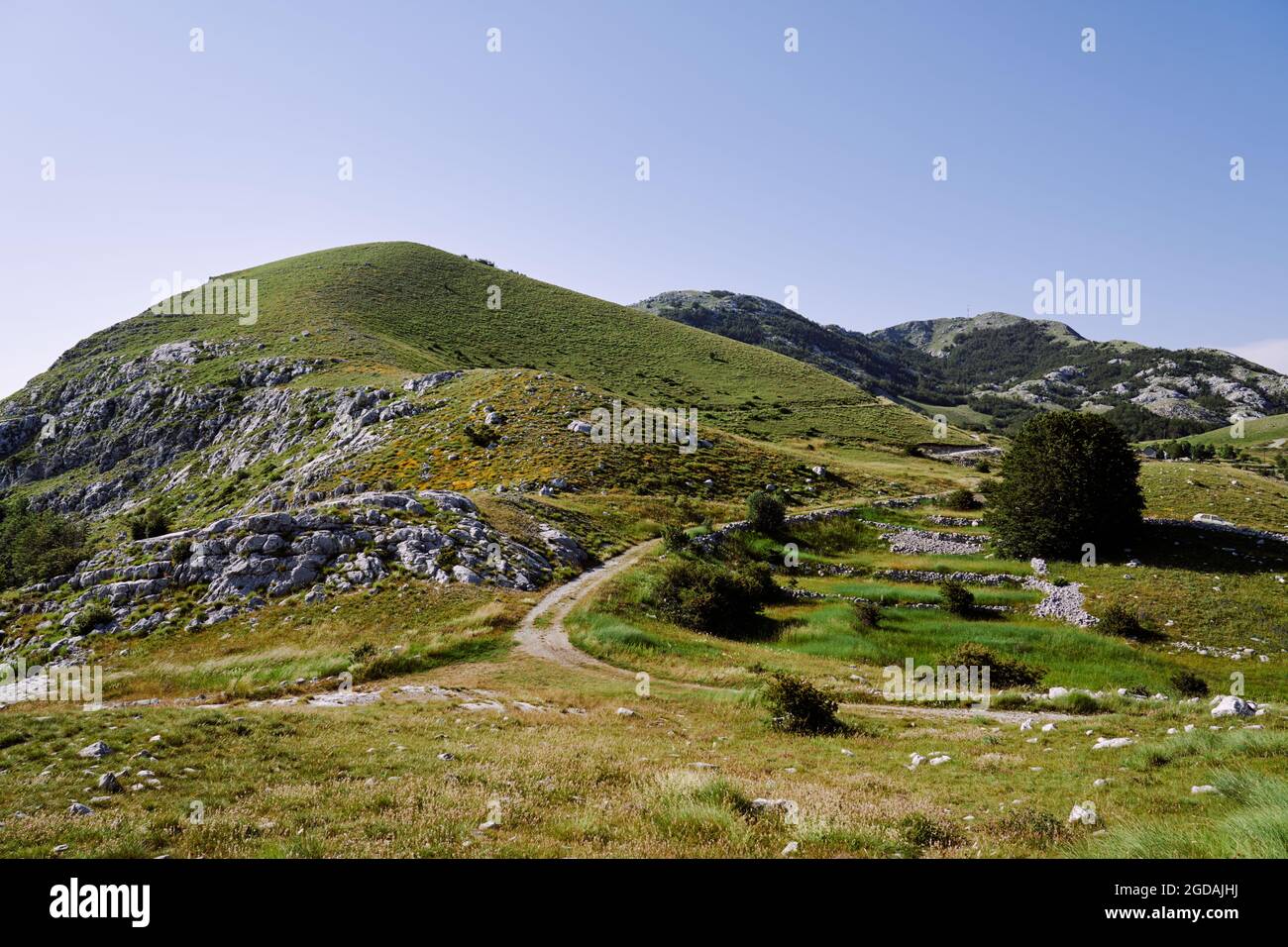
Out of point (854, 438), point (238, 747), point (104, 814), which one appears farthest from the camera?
point (854, 438)

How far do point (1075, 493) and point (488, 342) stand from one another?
113727mm

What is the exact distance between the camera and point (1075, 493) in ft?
123

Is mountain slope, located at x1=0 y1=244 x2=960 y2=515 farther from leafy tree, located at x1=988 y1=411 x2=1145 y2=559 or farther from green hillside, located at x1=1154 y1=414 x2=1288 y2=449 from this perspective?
green hillside, located at x1=1154 y1=414 x2=1288 y2=449

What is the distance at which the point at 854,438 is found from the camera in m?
103

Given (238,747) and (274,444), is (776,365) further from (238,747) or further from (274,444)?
(238,747)

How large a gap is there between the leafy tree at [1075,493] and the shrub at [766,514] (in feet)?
52.3

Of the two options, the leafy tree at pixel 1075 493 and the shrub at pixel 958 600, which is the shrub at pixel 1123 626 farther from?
the leafy tree at pixel 1075 493

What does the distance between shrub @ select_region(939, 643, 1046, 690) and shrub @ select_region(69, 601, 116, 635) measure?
3842 cm

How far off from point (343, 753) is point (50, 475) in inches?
4606

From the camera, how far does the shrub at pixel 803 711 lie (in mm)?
17703

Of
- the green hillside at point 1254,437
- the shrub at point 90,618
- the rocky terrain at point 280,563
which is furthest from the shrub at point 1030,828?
the green hillside at point 1254,437
